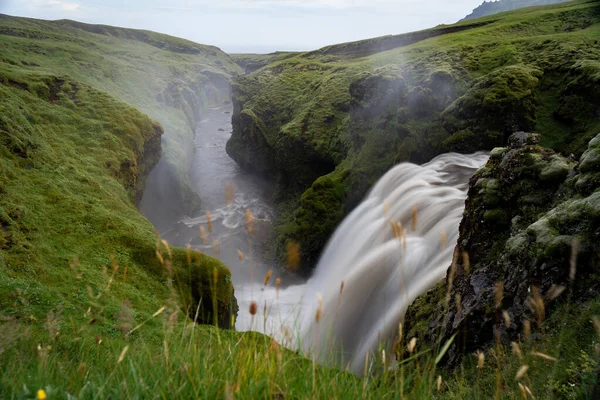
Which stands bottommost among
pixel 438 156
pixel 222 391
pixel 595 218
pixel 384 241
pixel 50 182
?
pixel 384 241

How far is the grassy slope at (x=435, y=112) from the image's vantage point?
969 inches

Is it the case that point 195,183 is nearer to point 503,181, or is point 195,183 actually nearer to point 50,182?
point 50,182

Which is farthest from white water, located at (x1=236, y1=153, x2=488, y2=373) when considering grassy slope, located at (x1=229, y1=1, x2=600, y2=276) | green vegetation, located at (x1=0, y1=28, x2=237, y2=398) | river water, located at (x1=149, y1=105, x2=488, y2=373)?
green vegetation, located at (x1=0, y1=28, x2=237, y2=398)

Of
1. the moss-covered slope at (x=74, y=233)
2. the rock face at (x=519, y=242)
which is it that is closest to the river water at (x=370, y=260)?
the rock face at (x=519, y=242)

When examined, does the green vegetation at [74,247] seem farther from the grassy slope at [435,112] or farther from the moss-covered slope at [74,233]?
the grassy slope at [435,112]

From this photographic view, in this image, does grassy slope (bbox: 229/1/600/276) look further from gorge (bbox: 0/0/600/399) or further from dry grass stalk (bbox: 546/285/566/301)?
dry grass stalk (bbox: 546/285/566/301)

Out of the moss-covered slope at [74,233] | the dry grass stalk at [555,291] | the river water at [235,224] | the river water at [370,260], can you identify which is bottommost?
the river water at [235,224]

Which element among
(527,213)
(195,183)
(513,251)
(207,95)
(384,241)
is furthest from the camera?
(207,95)

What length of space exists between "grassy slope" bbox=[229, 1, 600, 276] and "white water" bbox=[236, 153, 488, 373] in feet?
7.21

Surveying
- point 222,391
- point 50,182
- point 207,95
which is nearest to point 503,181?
point 222,391

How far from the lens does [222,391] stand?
2.79 metres

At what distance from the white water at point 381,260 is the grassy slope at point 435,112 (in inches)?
86.5

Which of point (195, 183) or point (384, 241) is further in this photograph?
point (195, 183)

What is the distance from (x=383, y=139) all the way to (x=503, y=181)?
21001 millimetres
